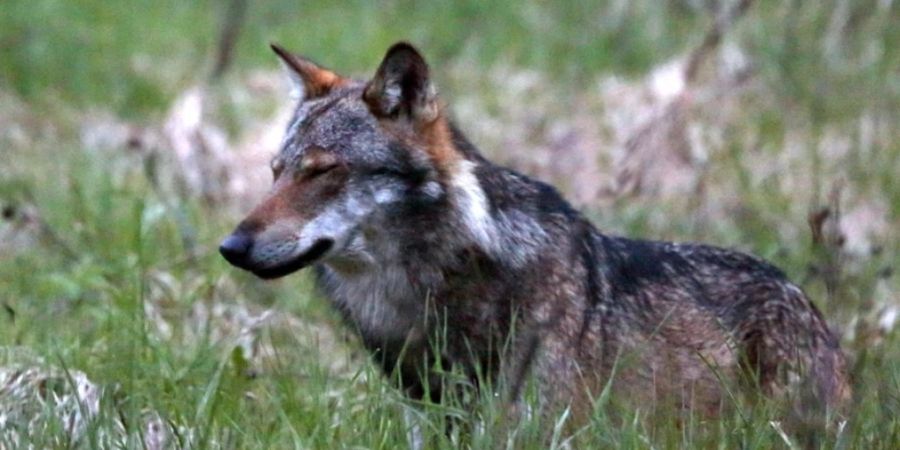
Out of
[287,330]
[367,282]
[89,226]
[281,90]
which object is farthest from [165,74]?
[367,282]

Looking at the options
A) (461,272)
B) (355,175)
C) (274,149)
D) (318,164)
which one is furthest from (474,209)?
(274,149)

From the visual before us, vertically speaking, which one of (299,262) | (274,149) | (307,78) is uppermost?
(307,78)

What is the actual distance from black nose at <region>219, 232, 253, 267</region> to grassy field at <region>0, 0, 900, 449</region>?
Result: 1.22 ft

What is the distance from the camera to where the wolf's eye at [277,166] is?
5.69m

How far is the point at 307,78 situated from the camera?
6066 millimetres

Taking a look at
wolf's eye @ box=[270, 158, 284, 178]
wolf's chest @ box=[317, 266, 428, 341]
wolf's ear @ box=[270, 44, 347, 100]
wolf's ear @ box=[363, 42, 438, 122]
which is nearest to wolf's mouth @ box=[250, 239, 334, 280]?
wolf's chest @ box=[317, 266, 428, 341]

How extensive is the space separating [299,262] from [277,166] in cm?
44

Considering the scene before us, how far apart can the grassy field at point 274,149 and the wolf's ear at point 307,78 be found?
81 centimetres

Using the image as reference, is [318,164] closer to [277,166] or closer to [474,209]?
[277,166]

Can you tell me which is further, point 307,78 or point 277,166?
point 307,78

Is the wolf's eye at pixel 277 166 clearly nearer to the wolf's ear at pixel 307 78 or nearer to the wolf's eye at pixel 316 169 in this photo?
the wolf's eye at pixel 316 169

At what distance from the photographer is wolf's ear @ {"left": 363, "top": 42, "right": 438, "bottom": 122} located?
5.60 metres

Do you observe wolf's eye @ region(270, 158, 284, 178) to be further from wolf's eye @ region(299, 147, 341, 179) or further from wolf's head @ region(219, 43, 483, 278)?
wolf's eye @ region(299, 147, 341, 179)

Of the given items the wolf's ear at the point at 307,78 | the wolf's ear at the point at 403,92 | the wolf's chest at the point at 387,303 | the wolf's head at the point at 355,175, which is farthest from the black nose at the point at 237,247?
the wolf's ear at the point at 307,78
